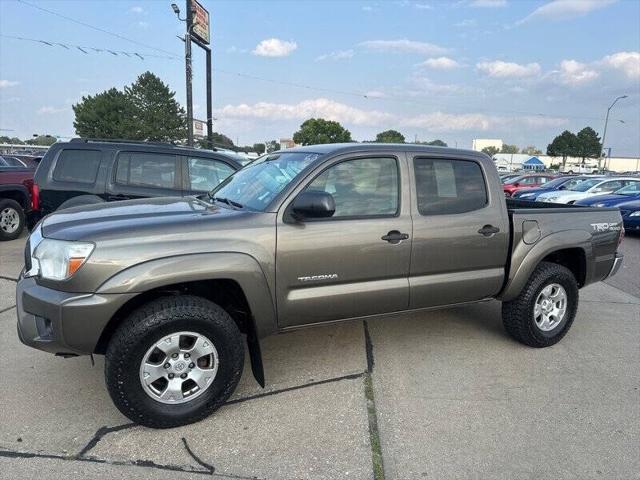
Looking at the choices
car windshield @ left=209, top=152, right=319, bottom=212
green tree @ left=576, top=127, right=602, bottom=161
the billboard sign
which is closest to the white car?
car windshield @ left=209, top=152, right=319, bottom=212

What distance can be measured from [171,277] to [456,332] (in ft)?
9.87

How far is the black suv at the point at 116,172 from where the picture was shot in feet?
21.0

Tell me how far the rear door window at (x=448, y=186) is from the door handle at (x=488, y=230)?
0.58ft

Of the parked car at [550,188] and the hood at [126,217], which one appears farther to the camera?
the parked car at [550,188]

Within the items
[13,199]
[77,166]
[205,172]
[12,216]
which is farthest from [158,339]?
[13,199]

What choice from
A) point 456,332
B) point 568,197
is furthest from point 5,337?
point 568,197

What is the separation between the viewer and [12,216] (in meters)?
8.60

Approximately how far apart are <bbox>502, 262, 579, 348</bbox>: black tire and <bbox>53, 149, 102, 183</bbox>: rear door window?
5.53 meters

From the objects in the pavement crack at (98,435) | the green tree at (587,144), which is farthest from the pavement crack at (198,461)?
the green tree at (587,144)

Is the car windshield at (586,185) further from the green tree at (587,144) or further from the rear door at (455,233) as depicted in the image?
the green tree at (587,144)

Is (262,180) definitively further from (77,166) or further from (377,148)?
(77,166)

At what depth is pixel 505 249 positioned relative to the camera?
392 cm

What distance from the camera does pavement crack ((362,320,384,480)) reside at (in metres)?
2.60

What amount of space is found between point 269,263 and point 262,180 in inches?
33.8
